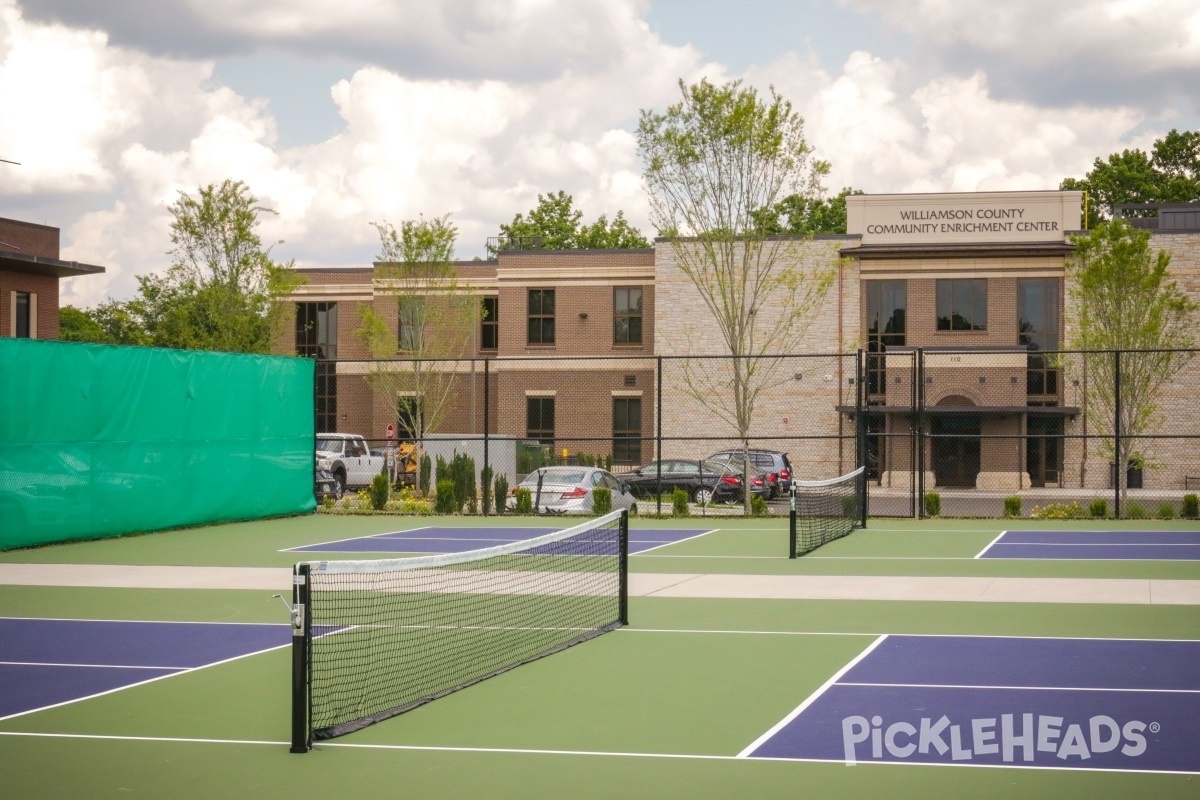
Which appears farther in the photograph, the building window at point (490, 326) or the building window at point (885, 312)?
the building window at point (490, 326)

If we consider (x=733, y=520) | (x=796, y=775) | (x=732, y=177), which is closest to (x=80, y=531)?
(x=733, y=520)

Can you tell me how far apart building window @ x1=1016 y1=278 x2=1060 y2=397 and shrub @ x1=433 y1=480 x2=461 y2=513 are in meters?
26.5

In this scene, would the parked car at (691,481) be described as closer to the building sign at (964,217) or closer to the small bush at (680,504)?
the small bush at (680,504)

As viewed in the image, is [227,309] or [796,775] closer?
[796,775]

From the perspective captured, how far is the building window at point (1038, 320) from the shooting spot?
47.5m

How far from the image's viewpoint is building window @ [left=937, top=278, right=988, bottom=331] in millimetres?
48344

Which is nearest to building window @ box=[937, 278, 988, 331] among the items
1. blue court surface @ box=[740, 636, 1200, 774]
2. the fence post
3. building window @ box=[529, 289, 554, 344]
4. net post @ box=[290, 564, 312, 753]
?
building window @ box=[529, 289, 554, 344]

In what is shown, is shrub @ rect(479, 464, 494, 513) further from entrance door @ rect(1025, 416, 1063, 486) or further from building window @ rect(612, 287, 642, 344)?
building window @ rect(612, 287, 642, 344)

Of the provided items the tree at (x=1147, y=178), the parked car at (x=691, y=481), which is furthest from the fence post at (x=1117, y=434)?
the tree at (x=1147, y=178)

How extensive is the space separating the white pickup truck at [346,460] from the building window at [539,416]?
1051cm

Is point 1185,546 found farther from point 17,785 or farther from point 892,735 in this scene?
point 17,785

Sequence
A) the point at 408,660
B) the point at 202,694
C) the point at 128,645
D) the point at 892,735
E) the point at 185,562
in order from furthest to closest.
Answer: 1. the point at 185,562
2. the point at 128,645
3. the point at 408,660
4. the point at 202,694
5. the point at 892,735

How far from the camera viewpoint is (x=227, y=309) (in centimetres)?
4044

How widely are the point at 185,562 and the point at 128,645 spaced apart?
696cm
